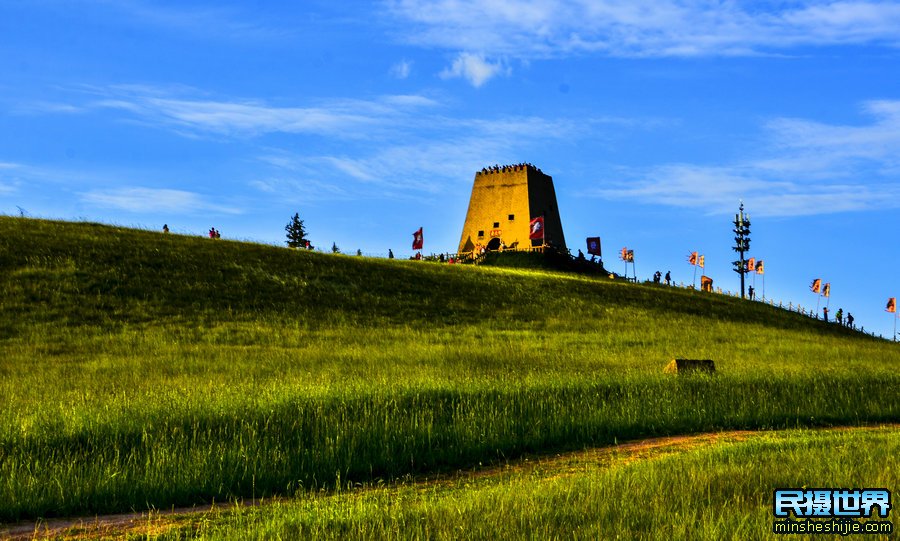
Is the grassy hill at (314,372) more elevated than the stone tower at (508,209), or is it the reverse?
the stone tower at (508,209)

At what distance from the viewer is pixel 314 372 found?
909 inches

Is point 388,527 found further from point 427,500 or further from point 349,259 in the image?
point 349,259

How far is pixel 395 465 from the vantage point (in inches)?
477

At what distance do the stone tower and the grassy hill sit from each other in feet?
130

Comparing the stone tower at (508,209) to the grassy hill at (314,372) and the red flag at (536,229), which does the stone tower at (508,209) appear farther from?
the grassy hill at (314,372)

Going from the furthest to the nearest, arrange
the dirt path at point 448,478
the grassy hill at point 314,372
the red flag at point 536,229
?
1. the red flag at point 536,229
2. the grassy hill at point 314,372
3. the dirt path at point 448,478

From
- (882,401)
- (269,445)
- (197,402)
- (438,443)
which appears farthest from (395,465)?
(882,401)

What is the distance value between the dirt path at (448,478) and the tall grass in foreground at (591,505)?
42 centimetres

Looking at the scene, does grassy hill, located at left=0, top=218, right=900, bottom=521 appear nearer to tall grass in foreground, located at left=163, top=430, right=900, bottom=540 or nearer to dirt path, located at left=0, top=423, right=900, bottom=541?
dirt path, located at left=0, top=423, right=900, bottom=541

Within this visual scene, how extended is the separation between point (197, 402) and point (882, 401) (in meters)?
17.5

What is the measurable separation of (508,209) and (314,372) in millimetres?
76465

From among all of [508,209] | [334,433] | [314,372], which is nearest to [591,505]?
[334,433]

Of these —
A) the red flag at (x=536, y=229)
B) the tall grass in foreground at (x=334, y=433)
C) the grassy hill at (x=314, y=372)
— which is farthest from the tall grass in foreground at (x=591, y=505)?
the red flag at (x=536, y=229)

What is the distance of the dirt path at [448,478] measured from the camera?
8602 millimetres
